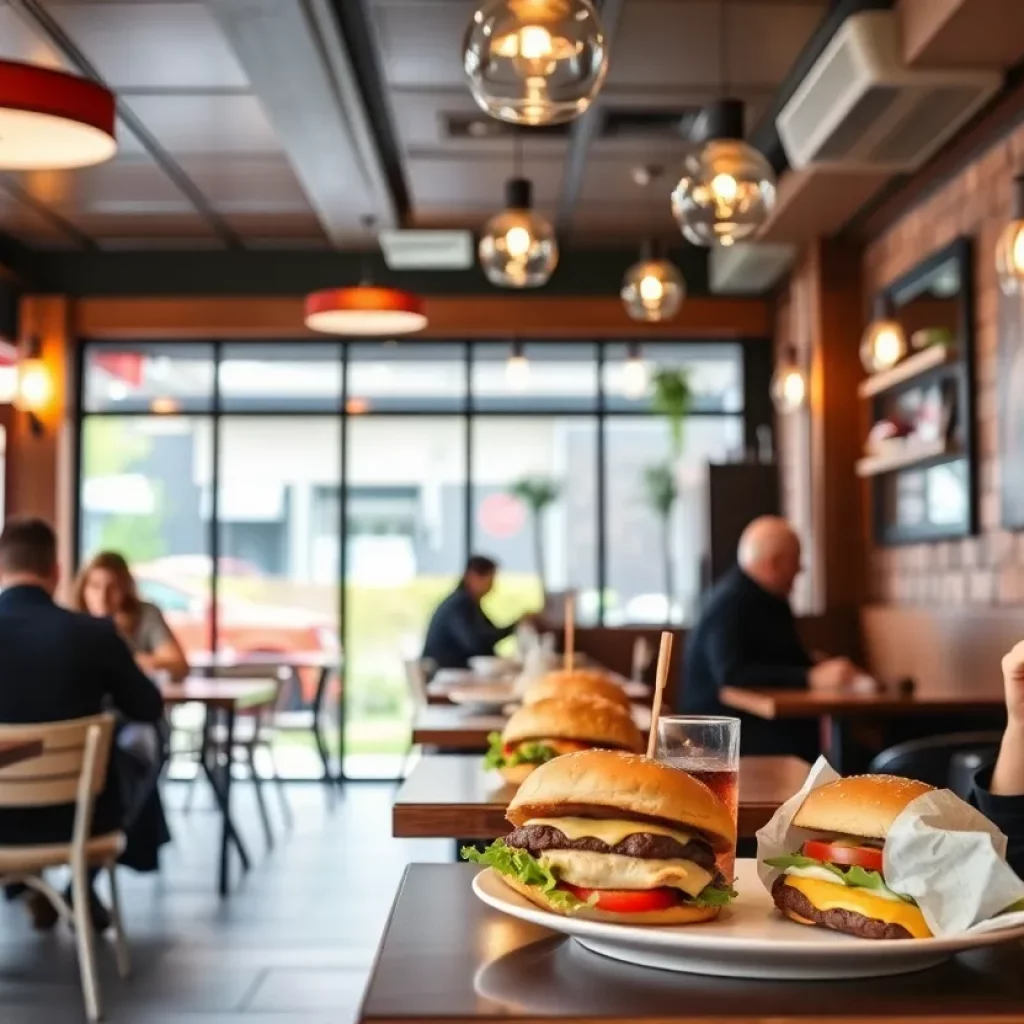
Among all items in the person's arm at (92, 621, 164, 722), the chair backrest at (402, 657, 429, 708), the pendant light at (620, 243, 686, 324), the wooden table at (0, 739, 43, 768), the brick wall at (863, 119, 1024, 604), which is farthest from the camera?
the chair backrest at (402, 657, 429, 708)

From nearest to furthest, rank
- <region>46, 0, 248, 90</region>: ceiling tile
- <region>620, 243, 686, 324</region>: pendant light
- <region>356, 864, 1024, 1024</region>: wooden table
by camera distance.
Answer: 1. <region>356, 864, 1024, 1024</region>: wooden table
2. <region>46, 0, 248, 90</region>: ceiling tile
3. <region>620, 243, 686, 324</region>: pendant light

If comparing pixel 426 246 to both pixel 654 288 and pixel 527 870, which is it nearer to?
pixel 654 288

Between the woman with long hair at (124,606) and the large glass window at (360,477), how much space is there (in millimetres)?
3193

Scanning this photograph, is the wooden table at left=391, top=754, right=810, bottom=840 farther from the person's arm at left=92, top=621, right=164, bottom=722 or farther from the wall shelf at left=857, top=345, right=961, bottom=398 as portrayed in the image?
the wall shelf at left=857, top=345, right=961, bottom=398

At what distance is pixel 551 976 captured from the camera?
1268 millimetres

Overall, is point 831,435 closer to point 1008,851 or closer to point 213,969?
point 213,969

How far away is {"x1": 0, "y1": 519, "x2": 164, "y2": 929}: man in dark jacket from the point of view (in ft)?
14.6

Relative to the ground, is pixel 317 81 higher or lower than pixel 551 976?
higher

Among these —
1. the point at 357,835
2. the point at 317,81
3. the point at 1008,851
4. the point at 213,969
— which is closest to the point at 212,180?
the point at 317,81

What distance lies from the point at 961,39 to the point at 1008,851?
3804 mm

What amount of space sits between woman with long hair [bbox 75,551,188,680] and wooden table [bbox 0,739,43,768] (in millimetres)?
2927

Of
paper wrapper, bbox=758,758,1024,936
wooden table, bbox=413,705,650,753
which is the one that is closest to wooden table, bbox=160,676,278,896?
wooden table, bbox=413,705,650,753

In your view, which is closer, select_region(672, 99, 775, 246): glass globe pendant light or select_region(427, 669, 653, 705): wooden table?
select_region(672, 99, 775, 246): glass globe pendant light

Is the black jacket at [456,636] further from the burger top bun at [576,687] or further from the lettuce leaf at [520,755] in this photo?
the lettuce leaf at [520,755]
